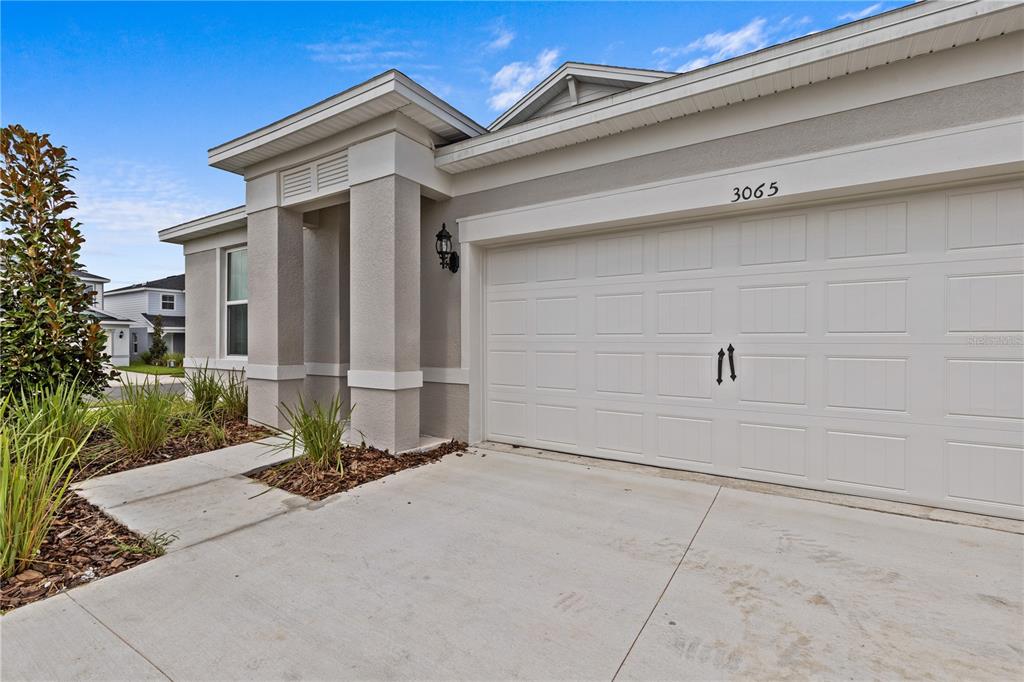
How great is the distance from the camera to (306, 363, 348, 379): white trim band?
638cm

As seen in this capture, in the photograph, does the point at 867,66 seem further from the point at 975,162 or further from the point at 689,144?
the point at 689,144

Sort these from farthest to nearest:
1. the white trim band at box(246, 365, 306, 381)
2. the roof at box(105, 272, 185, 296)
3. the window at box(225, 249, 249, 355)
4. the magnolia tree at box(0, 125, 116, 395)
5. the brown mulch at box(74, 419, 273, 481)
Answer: the roof at box(105, 272, 185, 296), the window at box(225, 249, 249, 355), the white trim band at box(246, 365, 306, 381), the magnolia tree at box(0, 125, 116, 395), the brown mulch at box(74, 419, 273, 481)

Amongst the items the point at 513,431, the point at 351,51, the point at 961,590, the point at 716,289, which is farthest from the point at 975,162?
the point at 351,51

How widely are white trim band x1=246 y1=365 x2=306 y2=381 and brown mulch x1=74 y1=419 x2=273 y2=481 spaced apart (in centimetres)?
68

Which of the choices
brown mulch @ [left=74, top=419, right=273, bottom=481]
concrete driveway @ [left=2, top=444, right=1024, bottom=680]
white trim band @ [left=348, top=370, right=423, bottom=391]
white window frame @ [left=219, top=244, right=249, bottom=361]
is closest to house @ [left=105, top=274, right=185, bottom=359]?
white window frame @ [left=219, top=244, right=249, bottom=361]

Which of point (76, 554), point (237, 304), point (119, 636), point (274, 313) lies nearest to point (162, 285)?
point (237, 304)

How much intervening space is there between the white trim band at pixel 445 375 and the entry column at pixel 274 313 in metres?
1.92

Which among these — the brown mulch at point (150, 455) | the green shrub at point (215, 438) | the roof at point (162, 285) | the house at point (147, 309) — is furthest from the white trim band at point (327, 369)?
the roof at point (162, 285)

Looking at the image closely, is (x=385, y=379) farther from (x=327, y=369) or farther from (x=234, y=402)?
(x=234, y=402)

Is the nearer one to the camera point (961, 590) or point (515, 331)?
point (961, 590)

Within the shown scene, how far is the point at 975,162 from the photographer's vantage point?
313 centimetres

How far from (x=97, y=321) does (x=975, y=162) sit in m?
8.70

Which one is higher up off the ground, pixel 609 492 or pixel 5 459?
pixel 5 459

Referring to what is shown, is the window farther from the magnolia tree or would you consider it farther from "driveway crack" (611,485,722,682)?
"driveway crack" (611,485,722,682)
